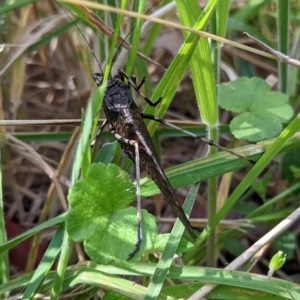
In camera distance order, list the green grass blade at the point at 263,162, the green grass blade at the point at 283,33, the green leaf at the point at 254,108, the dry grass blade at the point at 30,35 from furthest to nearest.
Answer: the dry grass blade at the point at 30,35
the green grass blade at the point at 283,33
the green leaf at the point at 254,108
the green grass blade at the point at 263,162

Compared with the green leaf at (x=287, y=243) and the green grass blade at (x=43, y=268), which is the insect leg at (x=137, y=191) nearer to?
the green grass blade at (x=43, y=268)

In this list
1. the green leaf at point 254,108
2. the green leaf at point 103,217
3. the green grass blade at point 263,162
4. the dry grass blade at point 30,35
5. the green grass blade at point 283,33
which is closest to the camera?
the green leaf at point 103,217

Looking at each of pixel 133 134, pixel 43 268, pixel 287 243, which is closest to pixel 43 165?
pixel 133 134

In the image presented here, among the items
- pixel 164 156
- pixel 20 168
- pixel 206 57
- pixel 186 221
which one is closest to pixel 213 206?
pixel 186 221

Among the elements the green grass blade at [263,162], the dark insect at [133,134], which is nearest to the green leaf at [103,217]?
the dark insect at [133,134]

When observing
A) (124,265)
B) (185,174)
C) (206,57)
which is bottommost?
(124,265)

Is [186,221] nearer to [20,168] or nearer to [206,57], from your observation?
[206,57]
